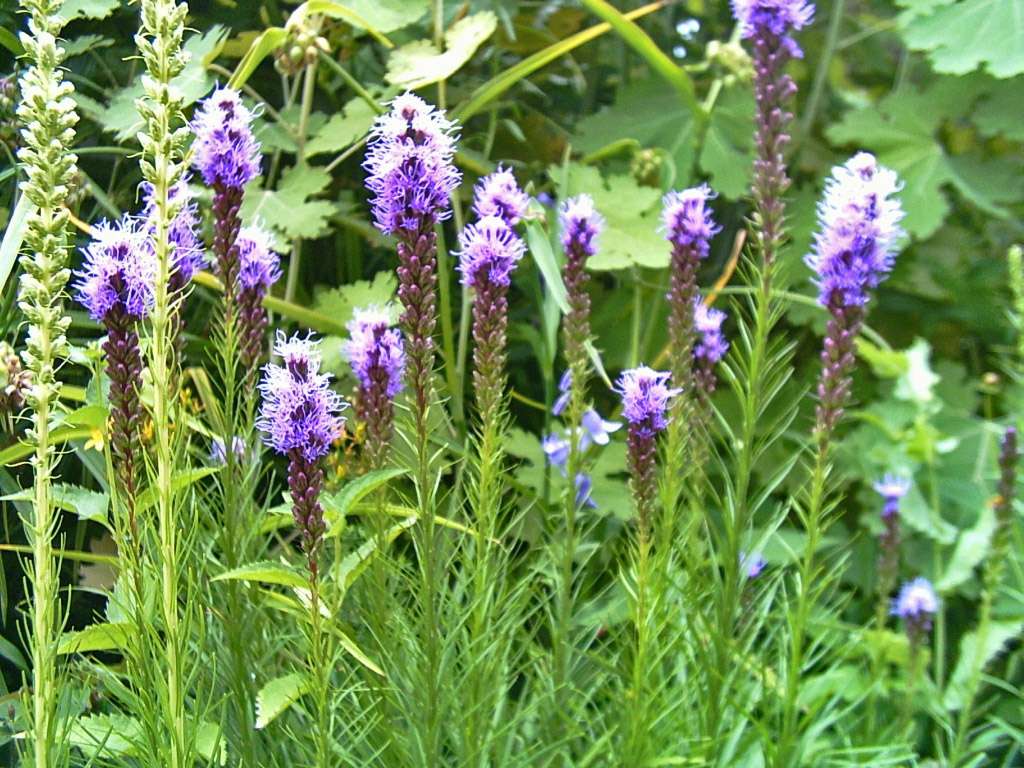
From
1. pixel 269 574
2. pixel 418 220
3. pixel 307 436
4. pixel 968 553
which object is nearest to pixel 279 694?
pixel 269 574

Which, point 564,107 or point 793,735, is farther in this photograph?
point 564,107

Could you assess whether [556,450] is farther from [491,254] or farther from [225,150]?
[225,150]

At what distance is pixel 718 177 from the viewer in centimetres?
260

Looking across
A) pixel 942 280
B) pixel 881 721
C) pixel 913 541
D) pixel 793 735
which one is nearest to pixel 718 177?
pixel 942 280

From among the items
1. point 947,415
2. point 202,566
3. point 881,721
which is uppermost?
point 947,415

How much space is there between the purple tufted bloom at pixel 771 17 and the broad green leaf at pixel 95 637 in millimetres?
1072

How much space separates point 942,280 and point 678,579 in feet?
5.06

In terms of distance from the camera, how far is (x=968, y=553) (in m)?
2.41

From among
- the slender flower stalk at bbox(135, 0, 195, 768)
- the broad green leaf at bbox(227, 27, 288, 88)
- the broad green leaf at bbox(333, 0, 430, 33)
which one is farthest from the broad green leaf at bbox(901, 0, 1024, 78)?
the slender flower stalk at bbox(135, 0, 195, 768)

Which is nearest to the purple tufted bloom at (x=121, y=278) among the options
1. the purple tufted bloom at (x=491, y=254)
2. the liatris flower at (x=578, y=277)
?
the purple tufted bloom at (x=491, y=254)

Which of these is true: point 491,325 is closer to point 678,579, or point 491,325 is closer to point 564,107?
point 678,579

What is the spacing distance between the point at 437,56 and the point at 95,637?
1349 millimetres

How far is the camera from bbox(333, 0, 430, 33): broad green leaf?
204 centimetres

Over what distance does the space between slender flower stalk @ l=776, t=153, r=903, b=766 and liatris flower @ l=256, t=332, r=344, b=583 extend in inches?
27.9
